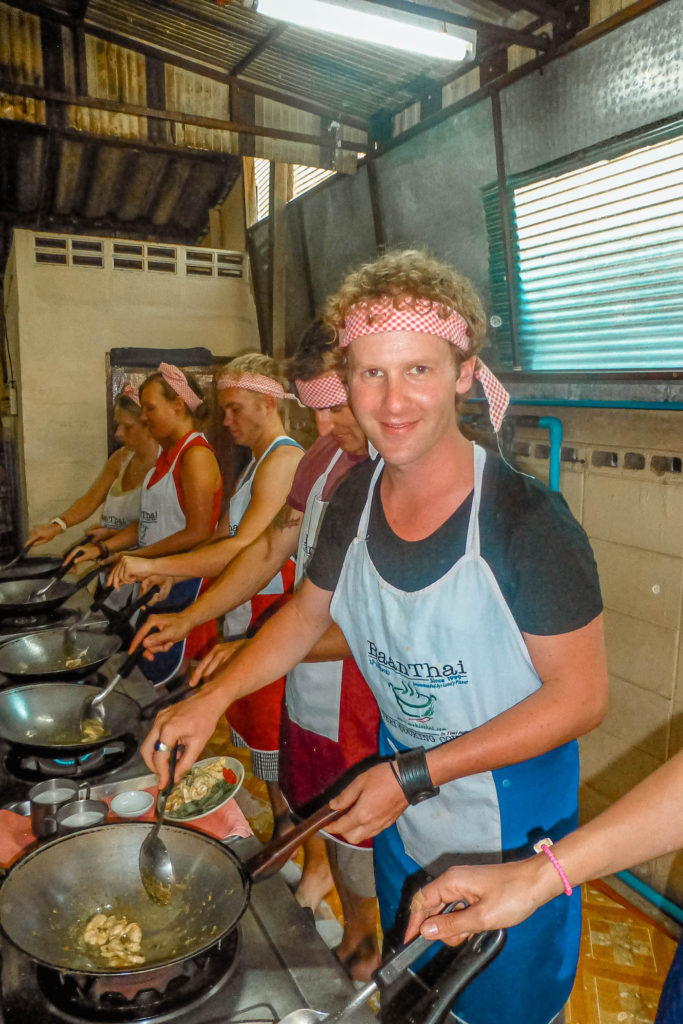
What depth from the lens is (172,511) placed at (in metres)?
3.58

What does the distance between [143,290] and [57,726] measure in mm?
4003

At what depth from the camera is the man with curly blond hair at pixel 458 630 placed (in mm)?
1224

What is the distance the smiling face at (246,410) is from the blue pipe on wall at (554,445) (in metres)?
1.19

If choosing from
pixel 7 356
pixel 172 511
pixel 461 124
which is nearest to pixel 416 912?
pixel 172 511

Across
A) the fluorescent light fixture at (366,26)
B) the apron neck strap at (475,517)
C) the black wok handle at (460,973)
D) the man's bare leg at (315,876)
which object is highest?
the fluorescent light fixture at (366,26)

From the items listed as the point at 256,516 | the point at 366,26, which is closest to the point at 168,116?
the point at 366,26

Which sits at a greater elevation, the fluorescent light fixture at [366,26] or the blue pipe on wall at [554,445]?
the fluorescent light fixture at [366,26]

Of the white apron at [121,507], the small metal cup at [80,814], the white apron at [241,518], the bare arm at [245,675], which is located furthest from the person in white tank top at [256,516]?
the white apron at [121,507]

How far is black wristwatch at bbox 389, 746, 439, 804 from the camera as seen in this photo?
1.21 metres

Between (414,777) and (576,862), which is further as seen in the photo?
(414,777)

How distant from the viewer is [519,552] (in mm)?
1255

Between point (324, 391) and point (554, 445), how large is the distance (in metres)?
1.15

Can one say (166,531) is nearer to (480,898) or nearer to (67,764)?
(67,764)

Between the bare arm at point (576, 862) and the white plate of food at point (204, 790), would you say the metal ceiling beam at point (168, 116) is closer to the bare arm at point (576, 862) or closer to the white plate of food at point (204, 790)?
the white plate of food at point (204, 790)
